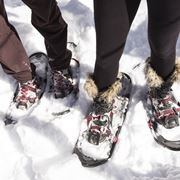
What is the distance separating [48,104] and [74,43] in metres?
0.42

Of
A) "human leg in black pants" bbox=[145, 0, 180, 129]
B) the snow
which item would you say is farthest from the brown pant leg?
"human leg in black pants" bbox=[145, 0, 180, 129]

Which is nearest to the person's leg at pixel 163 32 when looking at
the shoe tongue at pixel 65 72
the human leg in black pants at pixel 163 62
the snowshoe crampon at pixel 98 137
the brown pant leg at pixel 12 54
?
the human leg in black pants at pixel 163 62

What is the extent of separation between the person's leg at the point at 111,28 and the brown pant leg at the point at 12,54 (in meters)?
0.46

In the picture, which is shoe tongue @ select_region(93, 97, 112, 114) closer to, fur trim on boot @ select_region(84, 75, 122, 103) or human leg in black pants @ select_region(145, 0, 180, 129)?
fur trim on boot @ select_region(84, 75, 122, 103)

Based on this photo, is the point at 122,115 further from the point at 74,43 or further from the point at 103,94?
the point at 74,43

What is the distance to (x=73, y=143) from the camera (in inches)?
63.5

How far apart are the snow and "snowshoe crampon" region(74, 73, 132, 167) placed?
1.6 inches

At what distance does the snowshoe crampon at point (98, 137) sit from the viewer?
1.50m

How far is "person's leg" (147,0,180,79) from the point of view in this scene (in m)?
1.05

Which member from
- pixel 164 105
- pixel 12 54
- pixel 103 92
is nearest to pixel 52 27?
pixel 12 54

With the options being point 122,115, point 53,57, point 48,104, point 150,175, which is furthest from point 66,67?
point 150,175

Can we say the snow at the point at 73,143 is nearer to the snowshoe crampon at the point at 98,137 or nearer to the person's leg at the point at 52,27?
the snowshoe crampon at the point at 98,137

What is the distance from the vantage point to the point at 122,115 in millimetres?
1612

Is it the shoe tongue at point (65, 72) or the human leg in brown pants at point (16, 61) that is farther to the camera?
the shoe tongue at point (65, 72)
